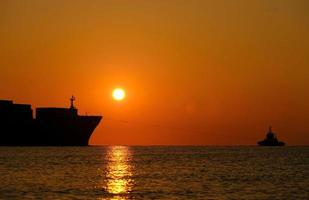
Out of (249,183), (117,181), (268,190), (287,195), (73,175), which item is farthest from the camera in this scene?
(73,175)

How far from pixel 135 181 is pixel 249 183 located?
9925 millimetres

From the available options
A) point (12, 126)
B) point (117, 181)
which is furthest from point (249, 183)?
point (12, 126)

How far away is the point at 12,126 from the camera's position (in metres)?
200

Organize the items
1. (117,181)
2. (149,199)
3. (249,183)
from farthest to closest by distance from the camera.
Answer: (117,181)
(249,183)
(149,199)

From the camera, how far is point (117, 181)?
6384 centimetres

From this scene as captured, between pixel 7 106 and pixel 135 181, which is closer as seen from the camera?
Result: pixel 135 181

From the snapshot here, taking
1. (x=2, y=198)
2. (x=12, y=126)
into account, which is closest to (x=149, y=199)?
(x=2, y=198)

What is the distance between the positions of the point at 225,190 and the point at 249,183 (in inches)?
297

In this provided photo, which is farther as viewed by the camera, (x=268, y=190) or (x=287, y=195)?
(x=268, y=190)

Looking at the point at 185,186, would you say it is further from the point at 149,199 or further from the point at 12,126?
the point at 12,126

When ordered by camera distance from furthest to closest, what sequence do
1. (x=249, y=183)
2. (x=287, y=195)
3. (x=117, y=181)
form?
(x=117, y=181) → (x=249, y=183) → (x=287, y=195)

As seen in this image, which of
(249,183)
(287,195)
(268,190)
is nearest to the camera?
(287,195)

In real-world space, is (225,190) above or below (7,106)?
below

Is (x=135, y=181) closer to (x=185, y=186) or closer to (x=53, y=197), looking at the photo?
(x=185, y=186)
